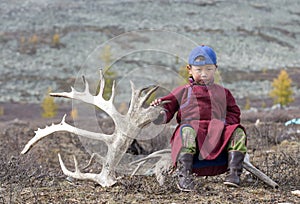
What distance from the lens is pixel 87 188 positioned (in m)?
5.84

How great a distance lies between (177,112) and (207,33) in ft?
290

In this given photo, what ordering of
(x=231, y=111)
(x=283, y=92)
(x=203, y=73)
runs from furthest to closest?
(x=283, y=92), (x=231, y=111), (x=203, y=73)

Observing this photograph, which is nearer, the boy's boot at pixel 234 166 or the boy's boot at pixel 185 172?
the boy's boot at pixel 185 172

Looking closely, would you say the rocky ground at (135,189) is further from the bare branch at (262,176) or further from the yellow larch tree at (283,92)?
the yellow larch tree at (283,92)

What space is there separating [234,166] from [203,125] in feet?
1.61

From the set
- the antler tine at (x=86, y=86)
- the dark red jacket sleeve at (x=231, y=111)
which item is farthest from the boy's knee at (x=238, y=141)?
the antler tine at (x=86, y=86)

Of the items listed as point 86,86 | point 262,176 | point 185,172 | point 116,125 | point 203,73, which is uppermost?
point 203,73

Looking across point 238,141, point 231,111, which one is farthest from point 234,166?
point 231,111

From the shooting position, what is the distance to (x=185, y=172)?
18.2 feet

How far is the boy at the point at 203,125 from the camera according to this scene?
5625mm

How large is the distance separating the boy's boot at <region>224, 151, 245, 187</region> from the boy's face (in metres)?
0.76

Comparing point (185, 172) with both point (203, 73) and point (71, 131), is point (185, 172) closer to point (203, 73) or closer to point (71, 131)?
point (203, 73)

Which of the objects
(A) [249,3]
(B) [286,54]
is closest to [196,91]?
(B) [286,54]

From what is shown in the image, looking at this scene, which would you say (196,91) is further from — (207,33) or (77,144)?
(207,33)
